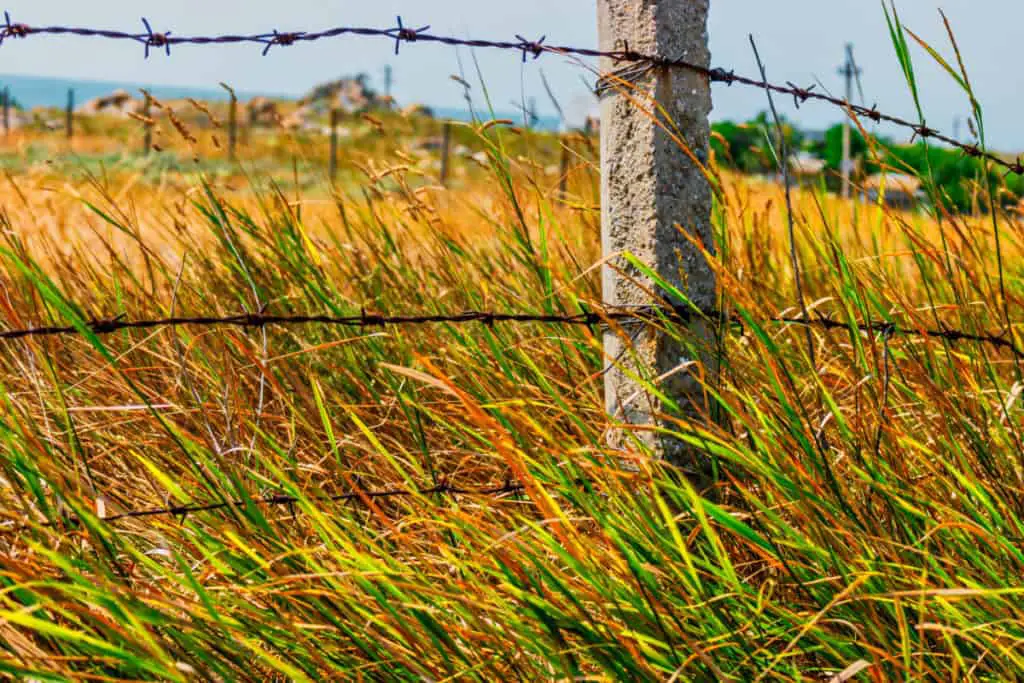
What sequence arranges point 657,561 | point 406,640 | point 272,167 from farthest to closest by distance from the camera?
point 272,167, point 657,561, point 406,640

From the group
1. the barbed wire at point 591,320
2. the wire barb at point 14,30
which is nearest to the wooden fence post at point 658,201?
the barbed wire at point 591,320

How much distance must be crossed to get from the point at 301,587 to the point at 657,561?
51 centimetres

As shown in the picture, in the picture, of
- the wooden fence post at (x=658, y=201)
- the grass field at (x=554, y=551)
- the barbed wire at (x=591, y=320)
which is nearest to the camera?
the grass field at (x=554, y=551)

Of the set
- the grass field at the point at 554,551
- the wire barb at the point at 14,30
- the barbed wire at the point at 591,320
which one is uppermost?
the wire barb at the point at 14,30

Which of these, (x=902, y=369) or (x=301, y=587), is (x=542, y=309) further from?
(x=301, y=587)

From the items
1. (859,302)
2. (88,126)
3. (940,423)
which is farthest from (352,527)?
(88,126)

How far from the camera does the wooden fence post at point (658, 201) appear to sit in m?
1.71

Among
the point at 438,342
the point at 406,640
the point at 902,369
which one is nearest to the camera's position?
the point at 406,640

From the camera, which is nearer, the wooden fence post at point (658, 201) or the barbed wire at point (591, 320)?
the barbed wire at point (591, 320)

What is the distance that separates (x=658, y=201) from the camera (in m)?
1.72

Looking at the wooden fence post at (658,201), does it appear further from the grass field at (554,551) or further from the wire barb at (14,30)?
the wire barb at (14,30)

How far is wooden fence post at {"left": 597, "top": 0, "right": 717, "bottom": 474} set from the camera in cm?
171

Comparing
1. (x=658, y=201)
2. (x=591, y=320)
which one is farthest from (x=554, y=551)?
(x=658, y=201)

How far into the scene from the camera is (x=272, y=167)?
3756 centimetres
